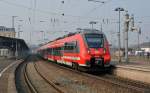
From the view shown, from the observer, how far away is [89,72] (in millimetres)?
28938

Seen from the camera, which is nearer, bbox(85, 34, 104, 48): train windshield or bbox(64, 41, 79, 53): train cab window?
bbox(85, 34, 104, 48): train windshield

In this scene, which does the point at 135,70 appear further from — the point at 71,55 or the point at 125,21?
the point at 125,21

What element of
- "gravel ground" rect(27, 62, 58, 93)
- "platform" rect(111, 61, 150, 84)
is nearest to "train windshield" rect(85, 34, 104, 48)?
"platform" rect(111, 61, 150, 84)

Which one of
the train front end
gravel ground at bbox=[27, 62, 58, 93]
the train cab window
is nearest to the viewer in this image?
gravel ground at bbox=[27, 62, 58, 93]

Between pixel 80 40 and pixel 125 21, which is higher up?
pixel 125 21

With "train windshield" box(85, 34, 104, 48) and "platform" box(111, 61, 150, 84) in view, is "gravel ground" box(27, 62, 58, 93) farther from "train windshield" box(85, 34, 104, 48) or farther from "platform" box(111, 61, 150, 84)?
"platform" box(111, 61, 150, 84)

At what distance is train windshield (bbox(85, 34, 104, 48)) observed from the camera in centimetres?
2625

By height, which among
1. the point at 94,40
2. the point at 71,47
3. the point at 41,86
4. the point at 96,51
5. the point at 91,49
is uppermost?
the point at 94,40

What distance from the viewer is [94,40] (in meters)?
26.5

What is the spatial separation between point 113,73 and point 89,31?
3.76 metres

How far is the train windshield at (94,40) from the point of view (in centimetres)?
2625

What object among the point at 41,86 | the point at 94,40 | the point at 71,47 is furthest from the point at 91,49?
the point at 41,86

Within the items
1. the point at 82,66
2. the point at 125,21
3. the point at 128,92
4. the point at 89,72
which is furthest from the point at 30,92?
the point at 125,21

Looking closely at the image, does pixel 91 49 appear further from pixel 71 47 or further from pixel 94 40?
pixel 71 47
